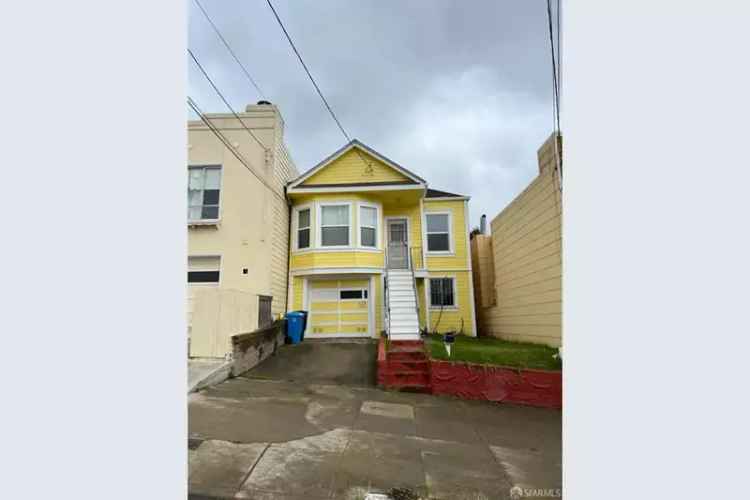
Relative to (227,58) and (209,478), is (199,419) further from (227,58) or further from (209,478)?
(227,58)

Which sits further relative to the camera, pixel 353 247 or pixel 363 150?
pixel 363 150

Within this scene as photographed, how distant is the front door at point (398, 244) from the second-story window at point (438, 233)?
1.27m

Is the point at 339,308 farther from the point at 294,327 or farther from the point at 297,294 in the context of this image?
the point at 294,327

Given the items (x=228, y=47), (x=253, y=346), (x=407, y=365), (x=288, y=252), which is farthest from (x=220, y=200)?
(x=407, y=365)

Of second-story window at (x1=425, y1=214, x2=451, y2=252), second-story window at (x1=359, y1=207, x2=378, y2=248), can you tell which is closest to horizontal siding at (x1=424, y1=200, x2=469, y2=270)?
second-story window at (x1=425, y1=214, x2=451, y2=252)

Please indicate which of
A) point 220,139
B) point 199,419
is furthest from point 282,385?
point 220,139

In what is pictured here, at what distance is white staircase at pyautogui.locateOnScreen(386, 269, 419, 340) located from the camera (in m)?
9.91

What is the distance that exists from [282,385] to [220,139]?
307 inches

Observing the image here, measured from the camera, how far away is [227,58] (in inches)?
249

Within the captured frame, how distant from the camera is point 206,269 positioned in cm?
1112

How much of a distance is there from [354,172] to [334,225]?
2.19m

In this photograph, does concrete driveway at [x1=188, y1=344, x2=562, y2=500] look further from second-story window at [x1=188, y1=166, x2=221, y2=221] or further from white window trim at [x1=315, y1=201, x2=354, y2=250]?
second-story window at [x1=188, y1=166, x2=221, y2=221]

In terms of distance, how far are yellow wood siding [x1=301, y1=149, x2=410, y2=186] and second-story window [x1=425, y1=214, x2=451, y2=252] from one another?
271cm

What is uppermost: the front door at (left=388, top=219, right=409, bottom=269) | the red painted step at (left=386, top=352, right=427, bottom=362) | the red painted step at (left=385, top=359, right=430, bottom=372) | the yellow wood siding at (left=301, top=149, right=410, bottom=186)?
the yellow wood siding at (left=301, top=149, right=410, bottom=186)
